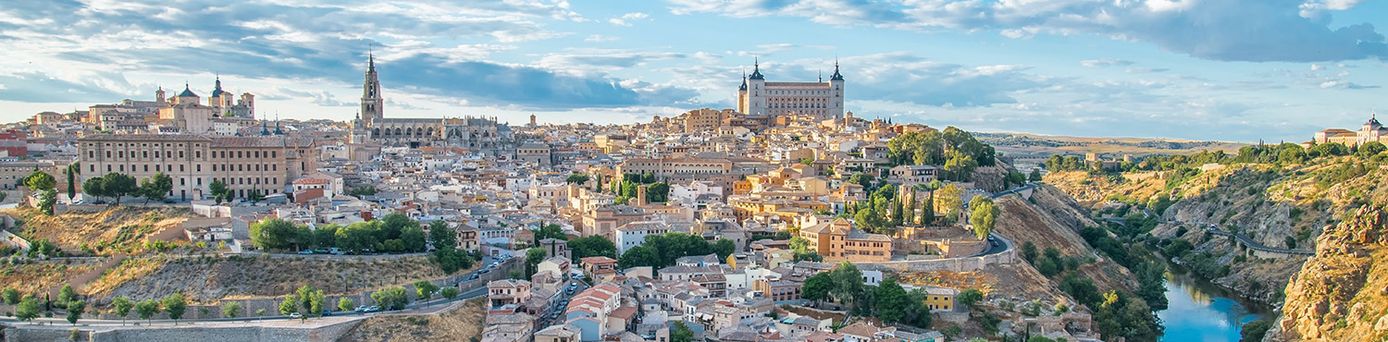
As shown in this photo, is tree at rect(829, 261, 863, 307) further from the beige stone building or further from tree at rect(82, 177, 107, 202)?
tree at rect(82, 177, 107, 202)

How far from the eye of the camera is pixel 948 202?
46812 millimetres

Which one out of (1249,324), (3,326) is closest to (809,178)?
(1249,324)

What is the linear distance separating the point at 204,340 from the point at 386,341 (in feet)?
16.3

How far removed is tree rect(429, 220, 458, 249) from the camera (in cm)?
3875

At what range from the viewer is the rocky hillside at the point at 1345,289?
37.6 meters

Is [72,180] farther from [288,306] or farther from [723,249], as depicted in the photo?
[723,249]

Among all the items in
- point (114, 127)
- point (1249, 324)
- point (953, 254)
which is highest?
point (114, 127)

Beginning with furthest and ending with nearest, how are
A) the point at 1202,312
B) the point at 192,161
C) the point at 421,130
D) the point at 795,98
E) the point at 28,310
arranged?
the point at 795,98 < the point at 421,130 < the point at 1202,312 < the point at 192,161 < the point at 28,310

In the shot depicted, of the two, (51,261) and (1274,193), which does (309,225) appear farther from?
(1274,193)

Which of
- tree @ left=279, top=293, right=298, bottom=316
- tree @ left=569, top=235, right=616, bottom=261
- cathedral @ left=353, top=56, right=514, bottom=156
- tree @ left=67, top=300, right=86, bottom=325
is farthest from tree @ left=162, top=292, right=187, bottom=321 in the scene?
cathedral @ left=353, top=56, right=514, bottom=156

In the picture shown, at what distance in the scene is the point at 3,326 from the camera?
33062 mm

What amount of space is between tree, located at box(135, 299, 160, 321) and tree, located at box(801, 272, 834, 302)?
62.9ft

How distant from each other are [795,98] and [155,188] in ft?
193

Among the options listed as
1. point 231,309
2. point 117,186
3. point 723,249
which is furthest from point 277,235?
point 723,249
